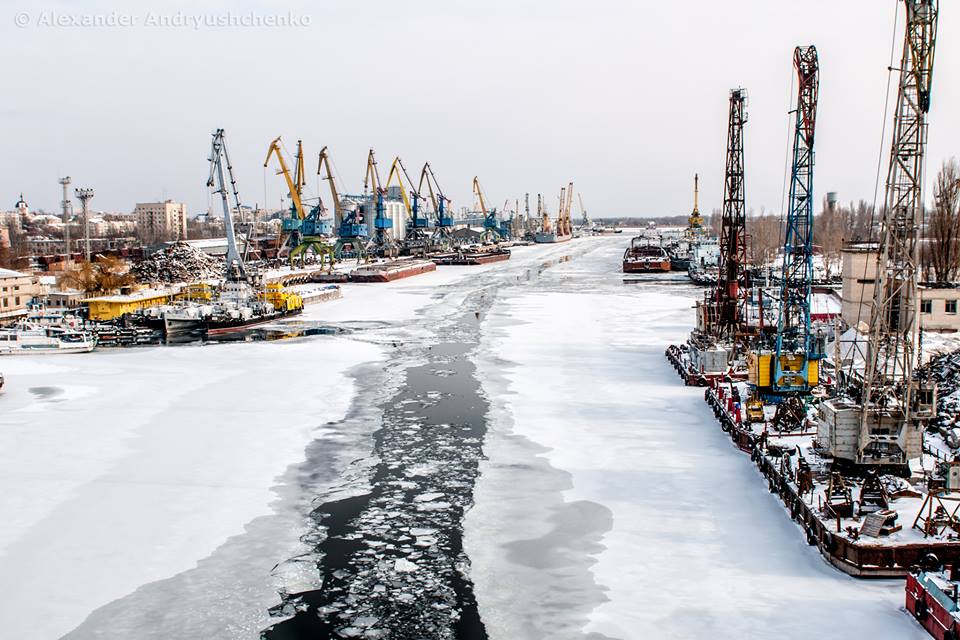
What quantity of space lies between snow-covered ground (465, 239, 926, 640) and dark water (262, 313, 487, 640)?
16.3 inches

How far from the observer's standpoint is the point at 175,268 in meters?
62.1

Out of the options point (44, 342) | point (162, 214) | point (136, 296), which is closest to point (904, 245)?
point (44, 342)

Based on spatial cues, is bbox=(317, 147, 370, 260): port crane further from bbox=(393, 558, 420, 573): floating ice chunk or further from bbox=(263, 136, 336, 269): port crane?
bbox=(393, 558, 420, 573): floating ice chunk

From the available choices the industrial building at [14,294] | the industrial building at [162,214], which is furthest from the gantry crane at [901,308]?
the industrial building at [162,214]

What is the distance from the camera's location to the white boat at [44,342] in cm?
3120

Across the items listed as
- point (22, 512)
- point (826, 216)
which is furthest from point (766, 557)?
point (826, 216)

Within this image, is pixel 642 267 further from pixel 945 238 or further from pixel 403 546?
pixel 403 546

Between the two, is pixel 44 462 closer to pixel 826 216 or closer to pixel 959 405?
pixel 959 405

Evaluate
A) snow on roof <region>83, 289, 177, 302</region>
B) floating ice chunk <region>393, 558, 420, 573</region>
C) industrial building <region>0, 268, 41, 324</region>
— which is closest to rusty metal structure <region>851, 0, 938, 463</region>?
floating ice chunk <region>393, 558, 420, 573</region>

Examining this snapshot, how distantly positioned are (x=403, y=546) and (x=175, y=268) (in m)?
55.2

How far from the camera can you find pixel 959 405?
60.8 ft

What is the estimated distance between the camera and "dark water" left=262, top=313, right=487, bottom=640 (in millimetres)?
9945

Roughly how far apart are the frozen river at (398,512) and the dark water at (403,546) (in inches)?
1.9

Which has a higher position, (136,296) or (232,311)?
(136,296)
